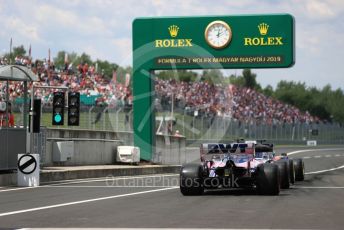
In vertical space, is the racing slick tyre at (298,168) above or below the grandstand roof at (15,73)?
below

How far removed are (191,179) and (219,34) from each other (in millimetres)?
18733

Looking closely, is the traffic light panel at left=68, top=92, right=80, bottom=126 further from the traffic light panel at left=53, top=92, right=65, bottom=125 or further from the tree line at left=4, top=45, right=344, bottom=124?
the tree line at left=4, top=45, right=344, bottom=124

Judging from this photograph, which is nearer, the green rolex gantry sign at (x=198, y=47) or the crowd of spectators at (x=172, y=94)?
the green rolex gantry sign at (x=198, y=47)

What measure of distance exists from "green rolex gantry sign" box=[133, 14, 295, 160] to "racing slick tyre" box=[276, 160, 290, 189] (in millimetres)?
16002

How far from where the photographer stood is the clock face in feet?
114

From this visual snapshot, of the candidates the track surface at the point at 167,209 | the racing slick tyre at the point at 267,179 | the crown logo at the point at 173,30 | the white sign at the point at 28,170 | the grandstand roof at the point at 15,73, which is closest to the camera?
the track surface at the point at 167,209

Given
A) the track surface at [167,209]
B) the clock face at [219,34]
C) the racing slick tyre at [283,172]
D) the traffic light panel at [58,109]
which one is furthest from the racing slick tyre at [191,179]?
the clock face at [219,34]

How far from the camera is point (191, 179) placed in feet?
55.0

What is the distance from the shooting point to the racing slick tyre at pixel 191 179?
16734mm

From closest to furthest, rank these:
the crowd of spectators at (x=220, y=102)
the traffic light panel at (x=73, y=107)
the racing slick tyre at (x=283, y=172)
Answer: the racing slick tyre at (x=283, y=172) < the traffic light panel at (x=73, y=107) < the crowd of spectators at (x=220, y=102)

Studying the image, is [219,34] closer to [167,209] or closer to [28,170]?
[28,170]

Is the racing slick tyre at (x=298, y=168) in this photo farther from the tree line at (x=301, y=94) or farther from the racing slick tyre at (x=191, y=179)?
the tree line at (x=301, y=94)

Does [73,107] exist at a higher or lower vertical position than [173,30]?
lower

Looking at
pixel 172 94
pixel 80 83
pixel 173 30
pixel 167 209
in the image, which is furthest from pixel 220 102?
pixel 167 209
